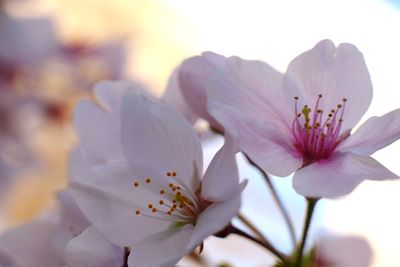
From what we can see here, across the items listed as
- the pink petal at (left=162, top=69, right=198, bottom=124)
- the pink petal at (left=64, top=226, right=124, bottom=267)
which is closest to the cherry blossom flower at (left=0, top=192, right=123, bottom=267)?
the pink petal at (left=64, top=226, right=124, bottom=267)

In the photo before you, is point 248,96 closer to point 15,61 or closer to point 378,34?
point 378,34

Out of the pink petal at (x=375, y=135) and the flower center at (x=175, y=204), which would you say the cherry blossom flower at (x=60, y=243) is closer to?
the flower center at (x=175, y=204)

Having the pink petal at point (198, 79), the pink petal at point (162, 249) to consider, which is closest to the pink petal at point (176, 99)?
the pink petal at point (198, 79)

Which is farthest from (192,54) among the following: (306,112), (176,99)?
(306,112)

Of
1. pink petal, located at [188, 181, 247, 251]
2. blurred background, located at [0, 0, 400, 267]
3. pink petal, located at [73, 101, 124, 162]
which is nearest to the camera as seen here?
pink petal, located at [188, 181, 247, 251]

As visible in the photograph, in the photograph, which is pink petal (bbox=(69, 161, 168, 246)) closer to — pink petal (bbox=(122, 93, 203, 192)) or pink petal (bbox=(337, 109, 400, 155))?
pink petal (bbox=(122, 93, 203, 192))

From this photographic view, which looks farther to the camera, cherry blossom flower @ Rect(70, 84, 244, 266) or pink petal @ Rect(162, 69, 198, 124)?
pink petal @ Rect(162, 69, 198, 124)
